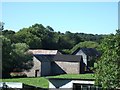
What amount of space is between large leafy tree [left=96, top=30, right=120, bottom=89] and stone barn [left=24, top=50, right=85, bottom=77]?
1801 cm

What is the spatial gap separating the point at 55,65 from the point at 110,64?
20464mm

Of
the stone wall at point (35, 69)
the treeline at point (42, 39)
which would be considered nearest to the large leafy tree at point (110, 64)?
the stone wall at point (35, 69)

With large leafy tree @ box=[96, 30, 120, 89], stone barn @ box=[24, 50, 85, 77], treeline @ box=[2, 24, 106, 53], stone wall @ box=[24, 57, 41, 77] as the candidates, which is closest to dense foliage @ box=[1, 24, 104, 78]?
treeline @ box=[2, 24, 106, 53]

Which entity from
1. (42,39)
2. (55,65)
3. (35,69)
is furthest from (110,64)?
(42,39)

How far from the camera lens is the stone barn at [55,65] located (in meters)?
26.4

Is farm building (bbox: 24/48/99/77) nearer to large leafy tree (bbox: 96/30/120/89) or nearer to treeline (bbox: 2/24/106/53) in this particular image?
treeline (bbox: 2/24/106/53)

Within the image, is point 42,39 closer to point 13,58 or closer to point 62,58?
point 62,58

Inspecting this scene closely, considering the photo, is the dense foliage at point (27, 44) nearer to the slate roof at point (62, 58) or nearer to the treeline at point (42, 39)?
the treeline at point (42, 39)

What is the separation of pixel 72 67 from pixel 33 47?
10606 millimetres

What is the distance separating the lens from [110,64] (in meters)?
8.23

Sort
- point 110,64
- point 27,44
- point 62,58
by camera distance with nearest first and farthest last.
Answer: point 110,64 → point 62,58 → point 27,44

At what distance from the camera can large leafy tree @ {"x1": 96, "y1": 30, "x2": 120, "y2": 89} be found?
808cm

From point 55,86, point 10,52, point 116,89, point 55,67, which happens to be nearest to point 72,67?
point 55,67

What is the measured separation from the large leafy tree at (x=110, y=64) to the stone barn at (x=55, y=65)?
709 inches
